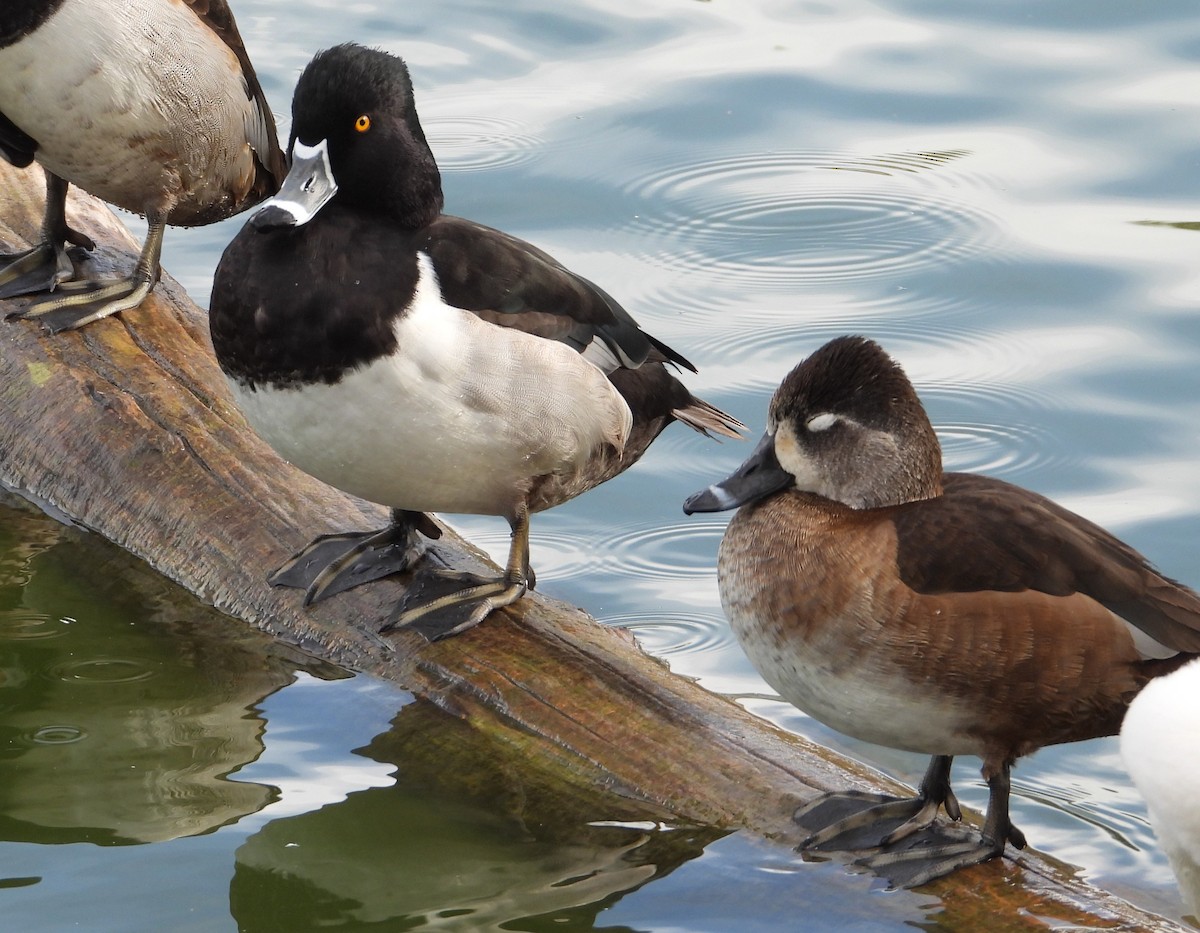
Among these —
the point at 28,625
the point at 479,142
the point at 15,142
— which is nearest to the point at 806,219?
the point at 479,142

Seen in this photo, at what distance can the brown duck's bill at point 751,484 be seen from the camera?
13.0 feet

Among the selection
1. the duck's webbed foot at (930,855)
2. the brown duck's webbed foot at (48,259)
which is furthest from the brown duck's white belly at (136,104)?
the duck's webbed foot at (930,855)

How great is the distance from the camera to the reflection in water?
13.4 ft

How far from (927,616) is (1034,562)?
0.24 meters

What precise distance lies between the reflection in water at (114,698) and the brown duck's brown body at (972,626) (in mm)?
1292

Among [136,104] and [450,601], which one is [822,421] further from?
[136,104]

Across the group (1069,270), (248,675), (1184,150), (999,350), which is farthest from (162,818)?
(1184,150)

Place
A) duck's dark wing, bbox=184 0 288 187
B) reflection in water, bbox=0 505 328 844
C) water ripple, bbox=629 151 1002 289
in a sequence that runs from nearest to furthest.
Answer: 1. reflection in water, bbox=0 505 328 844
2. duck's dark wing, bbox=184 0 288 187
3. water ripple, bbox=629 151 1002 289

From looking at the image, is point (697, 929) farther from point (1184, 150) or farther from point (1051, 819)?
point (1184, 150)

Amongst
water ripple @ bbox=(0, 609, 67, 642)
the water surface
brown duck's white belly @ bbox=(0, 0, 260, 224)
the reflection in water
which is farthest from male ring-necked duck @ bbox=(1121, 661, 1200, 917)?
brown duck's white belly @ bbox=(0, 0, 260, 224)

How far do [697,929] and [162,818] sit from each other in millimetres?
1190

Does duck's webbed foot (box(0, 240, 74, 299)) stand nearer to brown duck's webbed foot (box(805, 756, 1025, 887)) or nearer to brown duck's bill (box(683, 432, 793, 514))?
brown duck's bill (box(683, 432, 793, 514))

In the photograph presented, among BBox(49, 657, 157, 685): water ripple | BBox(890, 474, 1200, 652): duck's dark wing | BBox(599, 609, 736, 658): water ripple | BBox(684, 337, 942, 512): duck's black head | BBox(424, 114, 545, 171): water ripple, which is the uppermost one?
BBox(424, 114, 545, 171): water ripple

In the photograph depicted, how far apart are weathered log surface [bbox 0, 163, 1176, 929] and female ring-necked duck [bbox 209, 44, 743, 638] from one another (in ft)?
0.43
